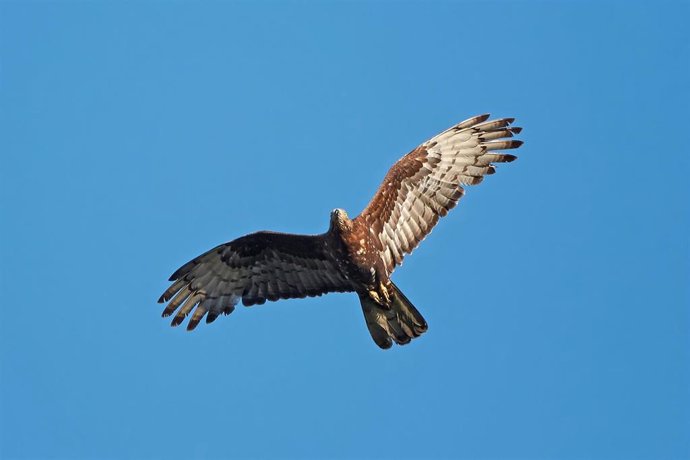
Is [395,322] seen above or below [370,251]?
below

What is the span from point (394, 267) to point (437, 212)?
106cm

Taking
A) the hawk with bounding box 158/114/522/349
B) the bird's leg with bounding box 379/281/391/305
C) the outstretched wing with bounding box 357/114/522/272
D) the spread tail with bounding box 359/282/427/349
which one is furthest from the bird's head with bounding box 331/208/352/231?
the spread tail with bounding box 359/282/427/349

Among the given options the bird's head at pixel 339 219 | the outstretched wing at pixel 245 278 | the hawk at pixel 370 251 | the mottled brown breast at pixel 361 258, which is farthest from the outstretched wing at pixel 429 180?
the outstretched wing at pixel 245 278

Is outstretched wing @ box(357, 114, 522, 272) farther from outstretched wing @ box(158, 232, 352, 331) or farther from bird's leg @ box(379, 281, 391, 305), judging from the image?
outstretched wing @ box(158, 232, 352, 331)

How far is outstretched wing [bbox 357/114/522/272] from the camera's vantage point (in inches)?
602

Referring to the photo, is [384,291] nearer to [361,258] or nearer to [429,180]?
[361,258]

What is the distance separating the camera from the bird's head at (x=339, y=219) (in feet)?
47.7

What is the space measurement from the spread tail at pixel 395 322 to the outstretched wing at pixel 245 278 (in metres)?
0.77

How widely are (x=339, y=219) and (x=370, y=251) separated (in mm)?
675

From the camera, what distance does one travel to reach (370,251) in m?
14.8

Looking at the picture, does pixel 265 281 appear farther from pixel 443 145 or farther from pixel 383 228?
pixel 443 145

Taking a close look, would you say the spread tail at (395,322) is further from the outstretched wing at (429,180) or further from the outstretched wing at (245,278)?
the outstretched wing at (245,278)

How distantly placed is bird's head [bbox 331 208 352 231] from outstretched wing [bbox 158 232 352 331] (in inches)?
43.4

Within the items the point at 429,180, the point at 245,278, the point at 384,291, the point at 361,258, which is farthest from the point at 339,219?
the point at 245,278
